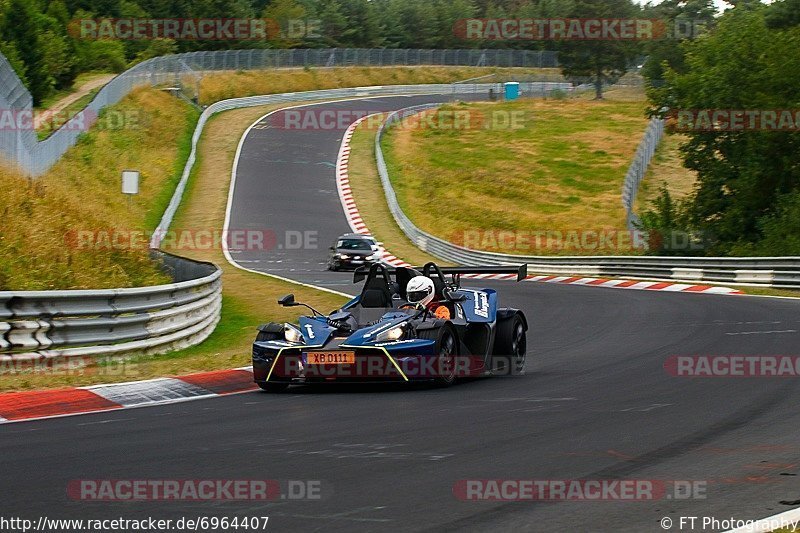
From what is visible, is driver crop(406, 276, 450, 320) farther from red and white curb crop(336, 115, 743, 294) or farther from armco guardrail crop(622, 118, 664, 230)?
armco guardrail crop(622, 118, 664, 230)

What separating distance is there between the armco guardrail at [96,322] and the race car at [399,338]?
2259mm

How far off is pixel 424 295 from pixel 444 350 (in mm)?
1119

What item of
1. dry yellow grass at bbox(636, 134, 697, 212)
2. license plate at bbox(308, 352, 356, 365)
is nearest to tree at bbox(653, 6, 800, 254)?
dry yellow grass at bbox(636, 134, 697, 212)

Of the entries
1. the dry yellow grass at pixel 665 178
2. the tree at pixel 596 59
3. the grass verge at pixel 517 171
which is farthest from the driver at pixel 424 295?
the tree at pixel 596 59

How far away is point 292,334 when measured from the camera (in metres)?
12.1

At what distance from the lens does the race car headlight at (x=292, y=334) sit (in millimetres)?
12043

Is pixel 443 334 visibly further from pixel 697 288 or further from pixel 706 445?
pixel 697 288

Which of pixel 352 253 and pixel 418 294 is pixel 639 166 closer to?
pixel 352 253

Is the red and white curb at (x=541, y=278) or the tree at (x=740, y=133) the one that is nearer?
the red and white curb at (x=541, y=278)

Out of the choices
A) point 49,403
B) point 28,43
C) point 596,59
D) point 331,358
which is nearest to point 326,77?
point 596,59

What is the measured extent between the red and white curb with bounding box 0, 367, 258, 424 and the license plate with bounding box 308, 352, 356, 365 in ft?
3.38

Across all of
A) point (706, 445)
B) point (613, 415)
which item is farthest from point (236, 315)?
point (706, 445)

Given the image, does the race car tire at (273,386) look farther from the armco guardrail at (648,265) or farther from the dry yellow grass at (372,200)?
the dry yellow grass at (372,200)

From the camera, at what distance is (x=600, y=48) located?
307 feet
